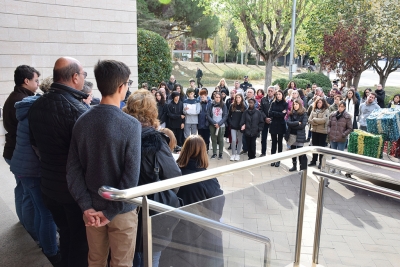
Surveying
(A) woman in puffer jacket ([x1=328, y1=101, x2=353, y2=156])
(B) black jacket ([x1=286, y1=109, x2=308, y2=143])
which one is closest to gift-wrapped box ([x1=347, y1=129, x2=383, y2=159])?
(A) woman in puffer jacket ([x1=328, y1=101, x2=353, y2=156])

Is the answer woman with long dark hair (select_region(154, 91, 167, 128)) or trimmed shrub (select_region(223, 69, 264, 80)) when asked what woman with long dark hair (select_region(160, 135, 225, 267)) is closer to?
woman with long dark hair (select_region(154, 91, 167, 128))

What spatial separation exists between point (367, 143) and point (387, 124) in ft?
2.22

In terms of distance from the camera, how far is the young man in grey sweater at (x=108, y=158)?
2172mm

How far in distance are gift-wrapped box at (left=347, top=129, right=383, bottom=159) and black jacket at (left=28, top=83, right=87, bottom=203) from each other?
20.2ft

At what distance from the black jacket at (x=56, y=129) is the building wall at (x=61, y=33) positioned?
24.3 feet

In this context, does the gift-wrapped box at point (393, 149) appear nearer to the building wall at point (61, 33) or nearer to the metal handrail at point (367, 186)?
the metal handrail at point (367, 186)

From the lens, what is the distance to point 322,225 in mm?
3486

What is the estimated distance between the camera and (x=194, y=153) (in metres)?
3.34

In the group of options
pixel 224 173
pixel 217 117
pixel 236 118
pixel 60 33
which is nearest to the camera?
pixel 224 173

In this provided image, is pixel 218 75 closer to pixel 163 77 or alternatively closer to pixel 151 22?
pixel 151 22

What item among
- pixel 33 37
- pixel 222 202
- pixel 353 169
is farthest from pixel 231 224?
pixel 33 37

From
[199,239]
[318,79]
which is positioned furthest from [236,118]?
[318,79]

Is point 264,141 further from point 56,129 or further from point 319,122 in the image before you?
point 56,129

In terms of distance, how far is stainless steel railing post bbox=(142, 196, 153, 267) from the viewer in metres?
2.08
